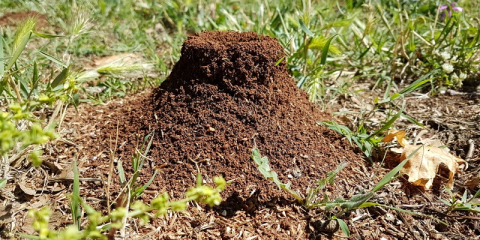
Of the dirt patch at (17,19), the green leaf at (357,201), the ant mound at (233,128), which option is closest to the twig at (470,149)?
the ant mound at (233,128)

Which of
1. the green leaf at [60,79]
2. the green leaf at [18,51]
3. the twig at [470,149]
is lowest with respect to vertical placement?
the twig at [470,149]

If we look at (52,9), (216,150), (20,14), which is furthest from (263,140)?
(20,14)

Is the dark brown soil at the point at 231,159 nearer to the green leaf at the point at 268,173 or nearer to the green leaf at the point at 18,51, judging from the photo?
the green leaf at the point at 268,173

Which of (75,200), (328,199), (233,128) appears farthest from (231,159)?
(75,200)

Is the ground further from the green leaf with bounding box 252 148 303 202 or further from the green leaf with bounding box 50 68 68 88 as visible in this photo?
the green leaf with bounding box 50 68 68 88

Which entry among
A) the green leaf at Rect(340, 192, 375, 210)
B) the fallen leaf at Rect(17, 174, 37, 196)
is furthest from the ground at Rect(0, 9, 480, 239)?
the green leaf at Rect(340, 192, 375, 210)

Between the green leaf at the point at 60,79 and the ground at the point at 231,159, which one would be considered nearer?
the ground at the point at 231,159
